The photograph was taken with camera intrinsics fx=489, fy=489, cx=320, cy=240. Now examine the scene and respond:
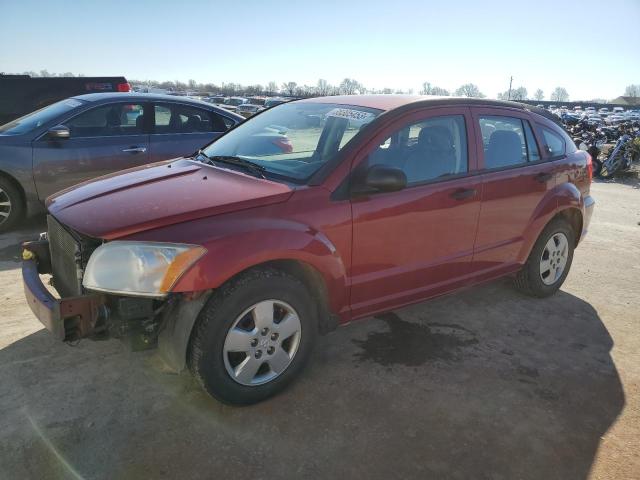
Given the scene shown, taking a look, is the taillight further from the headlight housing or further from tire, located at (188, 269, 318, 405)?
the headlight housing

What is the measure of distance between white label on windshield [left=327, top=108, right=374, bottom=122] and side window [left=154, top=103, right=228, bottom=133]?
3.61m

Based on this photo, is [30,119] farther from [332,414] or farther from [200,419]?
[332,414]

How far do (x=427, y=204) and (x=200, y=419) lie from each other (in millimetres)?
1915

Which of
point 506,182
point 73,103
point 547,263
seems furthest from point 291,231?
point 73,103

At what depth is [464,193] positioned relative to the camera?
3457 mm

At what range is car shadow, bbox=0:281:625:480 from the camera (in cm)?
236

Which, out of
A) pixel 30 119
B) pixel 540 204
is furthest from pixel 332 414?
pixel 30 119

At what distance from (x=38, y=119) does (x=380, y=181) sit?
4.94 meters

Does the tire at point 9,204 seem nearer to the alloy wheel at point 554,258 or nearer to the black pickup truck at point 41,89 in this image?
the black pickup truck at point 41,89

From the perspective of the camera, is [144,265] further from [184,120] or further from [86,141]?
[184,120]

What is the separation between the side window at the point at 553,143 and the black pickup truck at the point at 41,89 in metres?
7.57

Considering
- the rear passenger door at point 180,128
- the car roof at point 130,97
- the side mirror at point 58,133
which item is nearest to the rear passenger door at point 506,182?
the rear passenger door at point 180,128

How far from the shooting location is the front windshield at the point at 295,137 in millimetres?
3090

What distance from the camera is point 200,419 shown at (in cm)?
264
